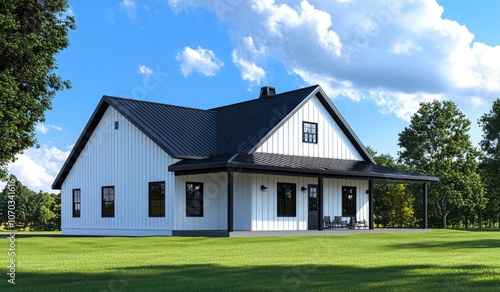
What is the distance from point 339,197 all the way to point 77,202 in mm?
13356

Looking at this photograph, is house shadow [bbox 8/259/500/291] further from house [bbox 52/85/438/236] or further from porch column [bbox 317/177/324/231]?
porch column [bbox 317/177/324/231]

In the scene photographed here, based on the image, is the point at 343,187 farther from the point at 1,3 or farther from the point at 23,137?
the point at 1,3

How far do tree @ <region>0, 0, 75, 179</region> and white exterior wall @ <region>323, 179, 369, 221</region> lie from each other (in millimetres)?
13170

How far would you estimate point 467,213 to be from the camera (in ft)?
215

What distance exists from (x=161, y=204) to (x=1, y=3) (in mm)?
10403

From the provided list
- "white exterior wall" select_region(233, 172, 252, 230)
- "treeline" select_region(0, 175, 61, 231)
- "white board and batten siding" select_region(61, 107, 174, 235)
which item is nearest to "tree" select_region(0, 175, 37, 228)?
"treeline" select_region(0, 175, 61, 231)

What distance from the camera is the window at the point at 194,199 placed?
29.4 metres

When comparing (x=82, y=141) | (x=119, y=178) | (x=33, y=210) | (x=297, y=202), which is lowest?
(x=33, y=210)

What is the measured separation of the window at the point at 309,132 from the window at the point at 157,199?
747cm

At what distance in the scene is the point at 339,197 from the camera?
33.6 meters

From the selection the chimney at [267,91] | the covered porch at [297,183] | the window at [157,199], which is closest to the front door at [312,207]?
the covered porch at [297,183]

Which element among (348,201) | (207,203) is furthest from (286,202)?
(348,201)

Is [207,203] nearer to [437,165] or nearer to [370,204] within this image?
[370,204]

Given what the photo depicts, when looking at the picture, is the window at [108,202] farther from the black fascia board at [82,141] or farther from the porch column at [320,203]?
the porch column at [320,203]
